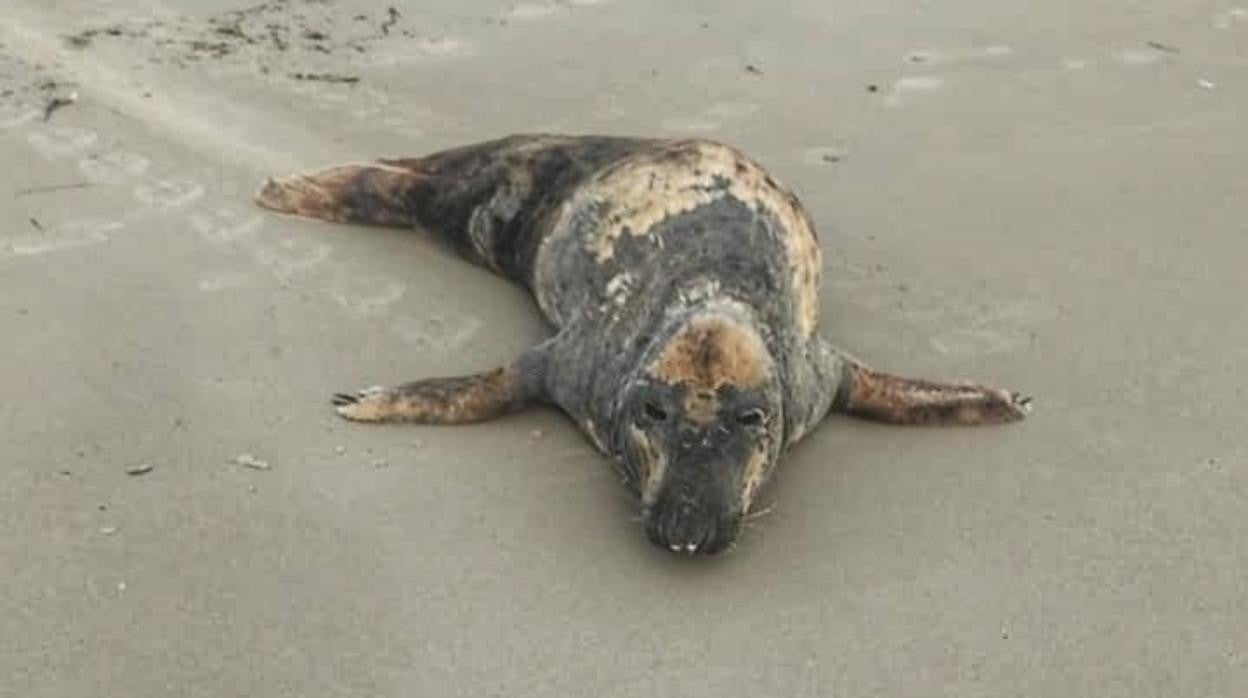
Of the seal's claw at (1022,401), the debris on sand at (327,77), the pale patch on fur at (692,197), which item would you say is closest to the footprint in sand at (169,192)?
the debris on sand at (327,77)

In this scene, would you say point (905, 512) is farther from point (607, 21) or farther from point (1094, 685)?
point (607, 21)

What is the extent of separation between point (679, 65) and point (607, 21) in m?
0.59

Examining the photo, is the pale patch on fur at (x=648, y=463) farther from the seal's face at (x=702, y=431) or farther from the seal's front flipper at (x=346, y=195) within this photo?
the seal's front flipper at (x=346, y=195)

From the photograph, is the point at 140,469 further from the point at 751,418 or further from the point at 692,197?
the point at 692,197

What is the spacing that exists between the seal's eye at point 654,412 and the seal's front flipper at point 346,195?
6.42 feet

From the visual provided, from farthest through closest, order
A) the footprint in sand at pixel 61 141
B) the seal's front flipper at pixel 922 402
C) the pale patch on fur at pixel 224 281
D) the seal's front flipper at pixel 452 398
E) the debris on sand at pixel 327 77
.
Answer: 1. the debris on sand at pixel 327 77
2. the footprint in sand at pixel 61 141
3. the pale patch on fur at pixel 224 281
4. the seal's front flipper at pixel 922 402
5. the seal's front flipper at pixel 452 398

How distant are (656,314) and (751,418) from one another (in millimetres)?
569

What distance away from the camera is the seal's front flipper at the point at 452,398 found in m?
4.64

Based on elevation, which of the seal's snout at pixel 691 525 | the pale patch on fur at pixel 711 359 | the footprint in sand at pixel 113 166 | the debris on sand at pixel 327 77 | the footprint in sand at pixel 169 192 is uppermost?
the pale patch on fur at pixel 711 359

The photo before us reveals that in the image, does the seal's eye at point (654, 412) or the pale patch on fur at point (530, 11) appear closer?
the seal's eye at point (654, 412)

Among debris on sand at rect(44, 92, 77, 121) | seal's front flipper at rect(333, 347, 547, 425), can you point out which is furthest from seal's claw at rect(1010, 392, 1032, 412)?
debris on sand at rect(44, 92, 77, 121)

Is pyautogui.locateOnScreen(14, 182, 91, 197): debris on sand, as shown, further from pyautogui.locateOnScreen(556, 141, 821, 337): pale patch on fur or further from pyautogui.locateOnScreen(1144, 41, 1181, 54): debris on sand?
pyautogui.locateOnScreen(1144, 41, 1181, 54): debris on sand

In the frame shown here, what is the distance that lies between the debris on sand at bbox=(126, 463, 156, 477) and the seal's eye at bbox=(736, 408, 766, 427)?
4.88ft

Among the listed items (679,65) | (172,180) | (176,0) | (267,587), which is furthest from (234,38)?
(267,587)
